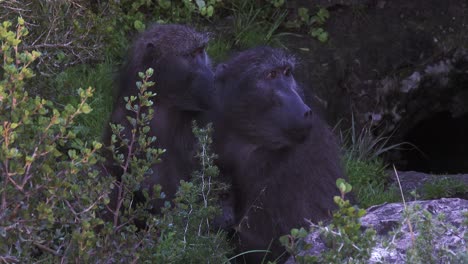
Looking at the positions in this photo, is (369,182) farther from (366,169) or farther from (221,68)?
(221,68)

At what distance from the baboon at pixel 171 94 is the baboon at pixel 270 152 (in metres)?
0.18

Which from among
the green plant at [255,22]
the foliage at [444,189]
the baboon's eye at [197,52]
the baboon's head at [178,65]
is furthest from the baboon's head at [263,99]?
the green plant at [255,22]

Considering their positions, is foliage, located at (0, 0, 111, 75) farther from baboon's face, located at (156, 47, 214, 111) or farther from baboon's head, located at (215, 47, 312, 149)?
baboon's head, located at (215, 47, 312, 149)

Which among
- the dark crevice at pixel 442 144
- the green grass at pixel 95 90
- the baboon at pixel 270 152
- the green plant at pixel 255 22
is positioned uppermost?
the baboon at pixel 270 152

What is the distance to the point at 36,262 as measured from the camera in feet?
11.2

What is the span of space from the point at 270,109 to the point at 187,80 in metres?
0.60

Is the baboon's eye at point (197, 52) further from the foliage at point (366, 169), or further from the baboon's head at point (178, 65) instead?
the foliage at point (366, 169)

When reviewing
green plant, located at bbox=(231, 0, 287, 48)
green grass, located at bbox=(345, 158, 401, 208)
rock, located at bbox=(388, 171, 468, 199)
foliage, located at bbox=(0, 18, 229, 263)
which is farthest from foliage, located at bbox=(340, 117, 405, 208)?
foliage, located at bbox=(0, 18, 229, 263)

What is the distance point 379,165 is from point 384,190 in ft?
0.84

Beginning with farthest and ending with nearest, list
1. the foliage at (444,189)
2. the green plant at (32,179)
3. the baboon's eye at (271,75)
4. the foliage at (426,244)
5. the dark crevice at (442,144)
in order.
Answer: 1. the dark crevice at (442,144)
2. the foliage at (444,189)
3. the baboon's eye at (271,75)
4. the green plant at (32,179)
5. the foliage at (426,244)

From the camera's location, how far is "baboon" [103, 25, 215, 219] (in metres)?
5.09

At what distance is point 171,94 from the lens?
518cm

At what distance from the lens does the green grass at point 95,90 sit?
19.8 ft

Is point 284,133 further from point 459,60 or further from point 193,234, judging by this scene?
point 459,60
